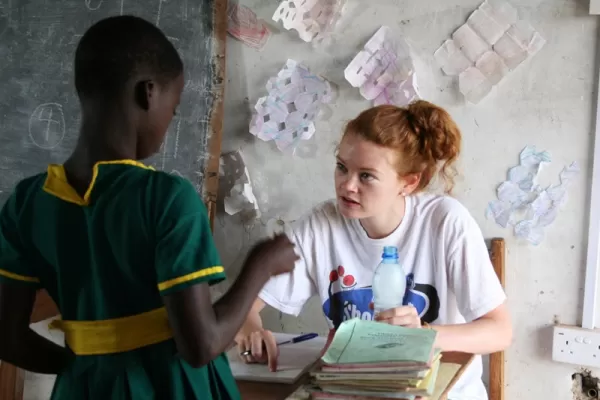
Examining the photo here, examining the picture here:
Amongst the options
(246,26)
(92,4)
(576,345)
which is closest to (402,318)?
(576,345)

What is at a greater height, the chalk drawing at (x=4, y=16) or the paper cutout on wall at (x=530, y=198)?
the chalk drawing at (x=4, y=16)

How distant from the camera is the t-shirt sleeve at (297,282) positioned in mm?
1730

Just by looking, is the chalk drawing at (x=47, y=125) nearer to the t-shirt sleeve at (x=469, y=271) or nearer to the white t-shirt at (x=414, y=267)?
the white t-shirt at (x=414, y=267)

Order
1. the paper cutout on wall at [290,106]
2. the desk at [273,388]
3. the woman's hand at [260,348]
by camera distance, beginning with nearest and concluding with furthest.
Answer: the desk at [273,388] < the woman's hand at [260,348] < the paper cutout on wall at [290,106]

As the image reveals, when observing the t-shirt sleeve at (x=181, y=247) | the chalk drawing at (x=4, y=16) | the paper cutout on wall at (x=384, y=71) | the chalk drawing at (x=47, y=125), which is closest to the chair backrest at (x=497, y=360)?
the paper cutout on wall at (x=384, y=71)

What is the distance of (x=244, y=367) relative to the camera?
1396mm

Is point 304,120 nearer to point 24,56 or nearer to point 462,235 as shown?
point 462,235

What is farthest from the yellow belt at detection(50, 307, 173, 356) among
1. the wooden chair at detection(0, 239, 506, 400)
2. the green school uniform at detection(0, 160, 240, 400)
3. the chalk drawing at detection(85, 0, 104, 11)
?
the chalk drawing at detection(85, 0, 104, 11)

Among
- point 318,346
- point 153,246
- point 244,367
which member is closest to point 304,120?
point 318,346

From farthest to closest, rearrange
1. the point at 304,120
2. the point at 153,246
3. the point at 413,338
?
the point at 304,120 < the point at 413,338 < the point at 153,246

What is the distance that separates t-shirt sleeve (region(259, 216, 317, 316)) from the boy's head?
2.84 feet

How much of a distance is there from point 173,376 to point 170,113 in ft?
1.21

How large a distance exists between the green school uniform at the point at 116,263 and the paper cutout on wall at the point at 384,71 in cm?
124

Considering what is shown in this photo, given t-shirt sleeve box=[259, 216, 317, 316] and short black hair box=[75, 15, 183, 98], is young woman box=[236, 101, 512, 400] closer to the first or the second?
t-shirt sleeve box=[259, 216, 317, 316]
